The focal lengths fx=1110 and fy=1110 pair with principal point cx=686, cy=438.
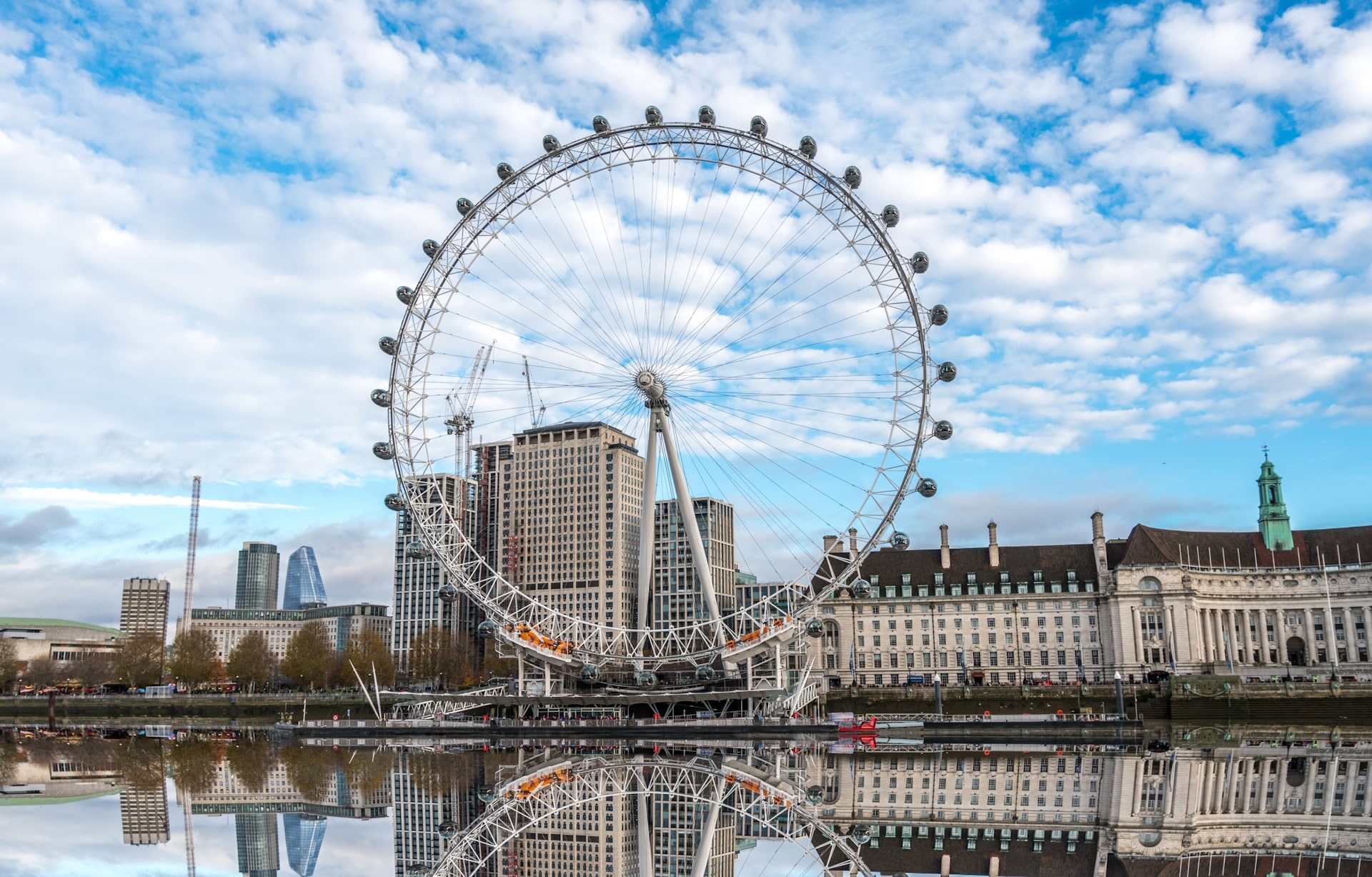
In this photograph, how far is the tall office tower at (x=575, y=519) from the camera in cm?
18038

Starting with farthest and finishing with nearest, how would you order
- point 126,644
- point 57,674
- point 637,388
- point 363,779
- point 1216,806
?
point 57,674, point 126,644, point 637,388, point 363,779, point 1216,806

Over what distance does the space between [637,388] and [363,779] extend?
1019 inches

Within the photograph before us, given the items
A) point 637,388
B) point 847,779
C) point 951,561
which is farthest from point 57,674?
point 847,779

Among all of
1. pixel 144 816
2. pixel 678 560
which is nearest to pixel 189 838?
pixel 144 816

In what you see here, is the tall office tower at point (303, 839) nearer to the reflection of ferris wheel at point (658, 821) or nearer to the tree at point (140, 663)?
the reflection of ferris wheel at point (658, 821)

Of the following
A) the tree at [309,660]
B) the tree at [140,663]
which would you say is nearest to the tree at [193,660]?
the tree at [140,663]

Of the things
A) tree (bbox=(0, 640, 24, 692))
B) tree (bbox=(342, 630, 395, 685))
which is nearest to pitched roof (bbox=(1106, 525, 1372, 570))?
tree (bbox=(342, 630, 395, 685))

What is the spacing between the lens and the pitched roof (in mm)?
108438

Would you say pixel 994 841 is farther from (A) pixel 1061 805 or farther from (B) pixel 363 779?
(B) pixel 363 779

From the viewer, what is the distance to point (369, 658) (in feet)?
436

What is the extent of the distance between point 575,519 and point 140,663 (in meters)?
66.9

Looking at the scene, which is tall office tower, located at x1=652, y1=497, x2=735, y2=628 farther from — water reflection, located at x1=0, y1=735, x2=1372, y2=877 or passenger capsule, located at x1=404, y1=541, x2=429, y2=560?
water reflection, located at x1=0, y1=735, x2=1372, y2=877

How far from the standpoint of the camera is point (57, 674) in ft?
562

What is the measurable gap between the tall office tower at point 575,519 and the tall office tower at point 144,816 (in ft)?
446
